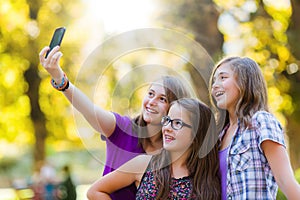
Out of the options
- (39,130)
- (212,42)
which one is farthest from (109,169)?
(39,130)

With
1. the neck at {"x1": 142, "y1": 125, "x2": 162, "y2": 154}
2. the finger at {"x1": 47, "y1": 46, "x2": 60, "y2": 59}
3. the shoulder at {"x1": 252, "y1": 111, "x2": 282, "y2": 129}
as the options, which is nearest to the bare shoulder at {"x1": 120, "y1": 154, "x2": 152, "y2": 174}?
the neck at {"x1": 142, "y1": 125, "x2": 162, "y2": 154}

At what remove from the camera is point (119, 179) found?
9.47 feet

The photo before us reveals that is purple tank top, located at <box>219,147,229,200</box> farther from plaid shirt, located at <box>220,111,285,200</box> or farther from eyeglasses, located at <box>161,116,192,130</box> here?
eyeglasses, located at <box>161,116,192,130</box>

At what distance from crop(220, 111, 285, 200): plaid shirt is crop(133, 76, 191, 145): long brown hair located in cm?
48

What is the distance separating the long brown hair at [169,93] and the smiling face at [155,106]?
30 millimetres

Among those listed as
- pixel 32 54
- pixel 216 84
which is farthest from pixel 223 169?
pixel 32 54

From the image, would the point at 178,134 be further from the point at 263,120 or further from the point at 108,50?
the point at 108,50

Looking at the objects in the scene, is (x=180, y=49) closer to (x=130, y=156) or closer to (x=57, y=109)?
(x=130, y=156)

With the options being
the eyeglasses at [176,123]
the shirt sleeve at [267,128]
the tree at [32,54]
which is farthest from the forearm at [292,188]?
the tree at [32,54]

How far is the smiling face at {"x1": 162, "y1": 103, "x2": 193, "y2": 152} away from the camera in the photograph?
9.43 feet

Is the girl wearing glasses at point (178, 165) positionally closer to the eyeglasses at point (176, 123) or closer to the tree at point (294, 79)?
the eyeglasses at point (176, 123)

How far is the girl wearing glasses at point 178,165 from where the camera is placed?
2.82m

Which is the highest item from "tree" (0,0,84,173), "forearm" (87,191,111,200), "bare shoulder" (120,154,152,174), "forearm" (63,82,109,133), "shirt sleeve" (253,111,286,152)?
"tree" (0,0,84,173)

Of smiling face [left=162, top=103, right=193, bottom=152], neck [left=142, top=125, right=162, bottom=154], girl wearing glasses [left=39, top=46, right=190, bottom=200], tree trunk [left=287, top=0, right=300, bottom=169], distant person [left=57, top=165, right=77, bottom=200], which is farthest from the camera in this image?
distant person [left=57, top=165, right=77, bottom=200]
